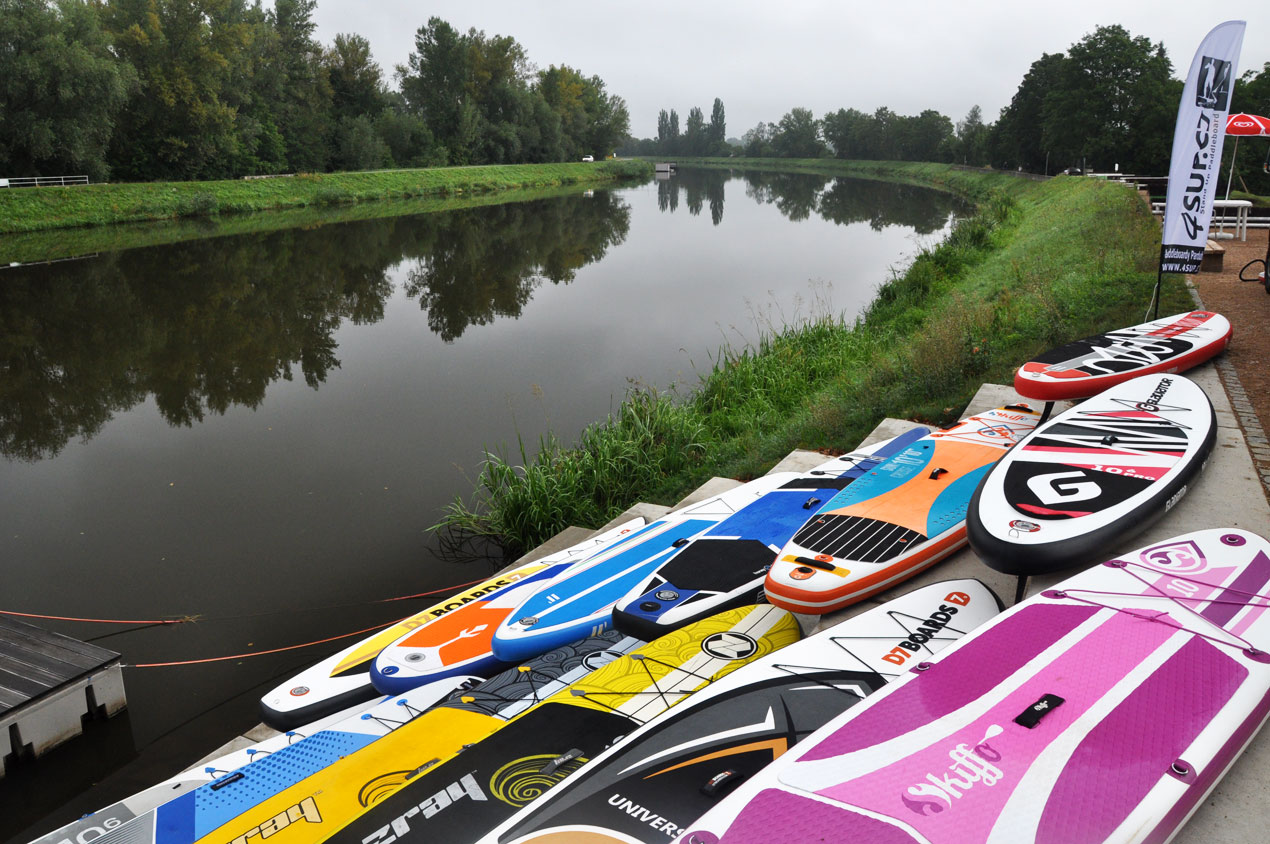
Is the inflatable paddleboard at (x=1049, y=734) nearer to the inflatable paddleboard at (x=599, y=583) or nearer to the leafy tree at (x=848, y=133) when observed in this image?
the inflatable paddleboard at (x=599, y=583)

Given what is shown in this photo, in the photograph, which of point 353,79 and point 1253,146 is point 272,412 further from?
point 353,79

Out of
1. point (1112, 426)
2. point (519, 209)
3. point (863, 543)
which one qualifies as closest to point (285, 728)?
point (863, 543)

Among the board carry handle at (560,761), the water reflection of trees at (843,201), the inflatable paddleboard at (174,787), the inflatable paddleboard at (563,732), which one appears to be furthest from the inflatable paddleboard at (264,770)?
the water reflection of trees at (843,201)

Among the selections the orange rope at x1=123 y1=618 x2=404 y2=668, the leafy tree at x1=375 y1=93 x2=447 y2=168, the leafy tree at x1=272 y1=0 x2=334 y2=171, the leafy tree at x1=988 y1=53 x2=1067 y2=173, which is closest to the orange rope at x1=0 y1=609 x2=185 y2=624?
the orange rope at x1=123 y1=618 x2=404 y2=668

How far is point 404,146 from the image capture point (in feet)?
146

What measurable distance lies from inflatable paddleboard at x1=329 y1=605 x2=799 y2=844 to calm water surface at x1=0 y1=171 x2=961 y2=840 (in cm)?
227

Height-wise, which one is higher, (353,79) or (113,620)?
(353,79)

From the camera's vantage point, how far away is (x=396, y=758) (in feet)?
8.82

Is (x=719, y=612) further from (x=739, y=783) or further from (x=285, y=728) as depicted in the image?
(x=285, y=728)

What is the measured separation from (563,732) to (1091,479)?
8.38 feet

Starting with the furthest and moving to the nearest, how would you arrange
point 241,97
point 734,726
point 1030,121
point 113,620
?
point 1030,121, point 241,97, point 113,620, point 734,726

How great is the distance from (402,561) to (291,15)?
147 ft

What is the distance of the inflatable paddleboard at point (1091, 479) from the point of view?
307 cm

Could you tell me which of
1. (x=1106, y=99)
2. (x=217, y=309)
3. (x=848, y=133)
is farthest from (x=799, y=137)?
(x=217, y=309)
